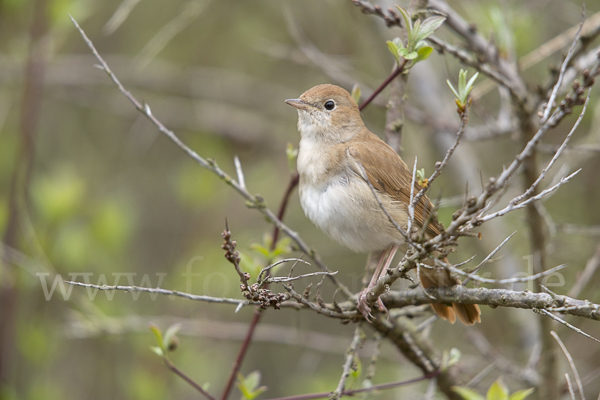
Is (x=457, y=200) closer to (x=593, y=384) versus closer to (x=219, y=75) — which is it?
(x=593, y=384)

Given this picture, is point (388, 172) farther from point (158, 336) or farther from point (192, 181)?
point (192, 181)

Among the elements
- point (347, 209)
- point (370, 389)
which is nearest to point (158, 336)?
point (370, 389)

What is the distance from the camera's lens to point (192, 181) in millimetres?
5504

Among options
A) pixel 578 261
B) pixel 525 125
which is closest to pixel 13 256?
pixel 525 125

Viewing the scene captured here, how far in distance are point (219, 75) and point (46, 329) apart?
2.97m

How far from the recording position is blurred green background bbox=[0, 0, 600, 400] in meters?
4.18

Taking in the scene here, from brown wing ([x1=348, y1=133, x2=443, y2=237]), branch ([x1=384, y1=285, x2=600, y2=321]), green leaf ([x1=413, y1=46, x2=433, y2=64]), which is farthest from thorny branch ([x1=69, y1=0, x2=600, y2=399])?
brown wing ([x1=348, y1=133, x2=443, y2=237])

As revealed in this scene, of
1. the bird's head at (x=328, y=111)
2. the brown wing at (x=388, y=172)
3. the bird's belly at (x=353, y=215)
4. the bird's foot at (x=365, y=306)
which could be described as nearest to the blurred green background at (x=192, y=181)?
the bird's head at (x=328, y=111)

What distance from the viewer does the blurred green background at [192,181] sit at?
418 cm

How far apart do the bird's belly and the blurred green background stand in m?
0.52

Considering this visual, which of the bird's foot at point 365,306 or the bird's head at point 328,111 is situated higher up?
the bird's head at point 328,111

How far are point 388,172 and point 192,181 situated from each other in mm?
2615

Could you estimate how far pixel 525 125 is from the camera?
3.19 m

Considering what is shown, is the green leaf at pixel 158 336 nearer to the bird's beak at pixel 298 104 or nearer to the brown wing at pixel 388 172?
the brown wing at pixel 388 172
